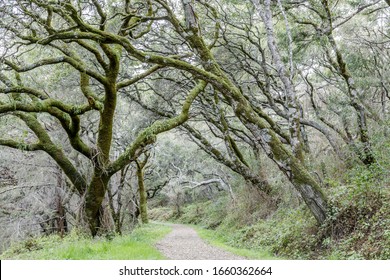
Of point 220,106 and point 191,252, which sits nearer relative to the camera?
point 191,252

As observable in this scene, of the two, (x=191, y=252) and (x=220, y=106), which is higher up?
(x=220, y=106)

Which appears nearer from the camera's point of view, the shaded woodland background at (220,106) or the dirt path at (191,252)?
the shaded woodland background at (220,106)

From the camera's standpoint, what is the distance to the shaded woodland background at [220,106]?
323 inches

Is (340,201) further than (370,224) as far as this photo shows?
Yes

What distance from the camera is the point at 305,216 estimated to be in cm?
965

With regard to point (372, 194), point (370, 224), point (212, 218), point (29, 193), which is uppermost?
point (29, 193)

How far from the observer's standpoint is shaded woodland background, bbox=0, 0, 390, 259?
8195 millimetres

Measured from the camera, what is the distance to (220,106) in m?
14.5

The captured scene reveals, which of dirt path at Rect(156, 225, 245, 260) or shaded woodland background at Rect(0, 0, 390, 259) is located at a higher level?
shaded woodland background at Rect(0, 0, 390, 259)

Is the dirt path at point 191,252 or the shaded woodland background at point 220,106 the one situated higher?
the shaded woodland background at point 220,106

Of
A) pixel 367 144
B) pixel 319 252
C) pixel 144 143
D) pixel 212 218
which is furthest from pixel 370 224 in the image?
pixel 212 218

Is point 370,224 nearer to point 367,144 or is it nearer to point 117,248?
point 367,144

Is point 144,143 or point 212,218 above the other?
point 144,143

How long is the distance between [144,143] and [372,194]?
6387 millimetres
